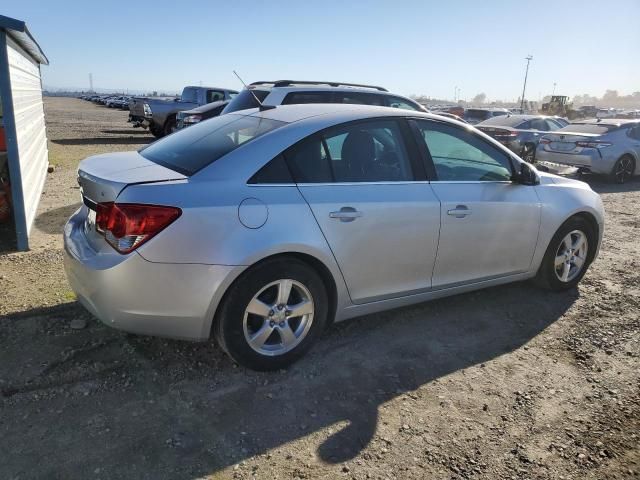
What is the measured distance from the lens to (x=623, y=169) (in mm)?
11742

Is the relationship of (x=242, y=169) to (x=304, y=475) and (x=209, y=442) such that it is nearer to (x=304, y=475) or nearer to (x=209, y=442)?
(x=209, y=442)

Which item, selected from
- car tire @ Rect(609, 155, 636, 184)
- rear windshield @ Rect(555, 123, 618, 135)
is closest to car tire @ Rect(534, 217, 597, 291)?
car tire @ Rect(609, 155, 636, 184)

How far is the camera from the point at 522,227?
4.19m

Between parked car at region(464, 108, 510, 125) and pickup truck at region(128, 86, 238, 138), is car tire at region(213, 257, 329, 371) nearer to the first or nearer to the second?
pickup truck at region(128, 86, 238, 138)

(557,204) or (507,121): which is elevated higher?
(507,121)

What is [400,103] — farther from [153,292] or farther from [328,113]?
[153,292]

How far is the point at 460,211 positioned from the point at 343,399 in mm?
1671

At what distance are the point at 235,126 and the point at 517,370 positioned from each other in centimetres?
261

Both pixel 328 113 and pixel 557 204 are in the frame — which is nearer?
pixel 328 113

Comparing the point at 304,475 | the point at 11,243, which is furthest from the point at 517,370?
the point at 11,243

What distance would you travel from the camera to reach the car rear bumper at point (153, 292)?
9.09 feet

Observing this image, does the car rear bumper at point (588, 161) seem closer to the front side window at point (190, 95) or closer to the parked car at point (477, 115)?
the parked car at point (477, 115)

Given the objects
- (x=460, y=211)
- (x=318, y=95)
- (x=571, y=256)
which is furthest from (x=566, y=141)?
(x=460, y=211)

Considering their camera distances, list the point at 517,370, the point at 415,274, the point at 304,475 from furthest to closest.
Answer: the point at 415,274, the point at 517,370, the point at 304,475
